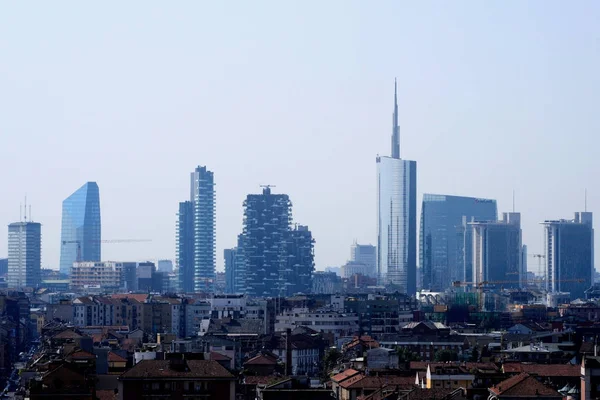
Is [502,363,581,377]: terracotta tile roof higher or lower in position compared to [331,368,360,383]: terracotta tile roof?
higher

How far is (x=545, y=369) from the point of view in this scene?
102125mm

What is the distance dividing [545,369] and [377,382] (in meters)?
9.77

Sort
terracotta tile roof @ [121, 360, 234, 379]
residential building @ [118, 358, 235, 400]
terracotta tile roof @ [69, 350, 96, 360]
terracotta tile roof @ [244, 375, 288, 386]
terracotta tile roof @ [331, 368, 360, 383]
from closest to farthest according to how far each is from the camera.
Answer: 1. residential building @ [118, 358, 235, 400]
2. terracotta tile roof @ [121, 360, 234, 379]
3. terracotta tile roof @ [69, 350, 96, 360]
4. terracotta tile roof @ [244, 375, 288, 386]
5. terracotta tile roof @ [331, 368, 360, 383]

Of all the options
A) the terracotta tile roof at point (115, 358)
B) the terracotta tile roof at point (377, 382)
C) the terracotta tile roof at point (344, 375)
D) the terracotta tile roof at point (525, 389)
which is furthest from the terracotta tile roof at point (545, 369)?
the terracotta tile roof at point (115, 358)

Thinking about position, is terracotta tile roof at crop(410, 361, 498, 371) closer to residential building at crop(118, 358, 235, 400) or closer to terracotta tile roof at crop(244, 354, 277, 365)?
terracotta tile roof at crop(244, 354, 277, 365)

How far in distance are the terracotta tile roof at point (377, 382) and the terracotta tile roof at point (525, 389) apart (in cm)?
1661

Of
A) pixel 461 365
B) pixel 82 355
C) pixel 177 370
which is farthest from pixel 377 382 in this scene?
pixel 177 370

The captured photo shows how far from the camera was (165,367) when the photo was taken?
75375 mm

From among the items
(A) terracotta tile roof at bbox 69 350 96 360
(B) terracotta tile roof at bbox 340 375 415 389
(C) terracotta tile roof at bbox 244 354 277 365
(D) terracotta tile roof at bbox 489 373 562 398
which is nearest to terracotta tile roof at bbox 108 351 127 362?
(A) terracotta tile roof at bbox 69 350 96 360

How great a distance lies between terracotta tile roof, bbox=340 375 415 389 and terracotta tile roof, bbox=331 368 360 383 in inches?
172

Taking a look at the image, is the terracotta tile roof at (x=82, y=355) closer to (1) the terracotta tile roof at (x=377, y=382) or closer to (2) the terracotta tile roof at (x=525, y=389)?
(1) the terracotta tile roof at (x=377, y=382)

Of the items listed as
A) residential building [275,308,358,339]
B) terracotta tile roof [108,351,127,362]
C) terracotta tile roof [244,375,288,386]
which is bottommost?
terracotta tile roof [244,375,288,386]

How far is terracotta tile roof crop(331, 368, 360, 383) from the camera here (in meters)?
106

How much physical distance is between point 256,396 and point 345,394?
8.70 meters
